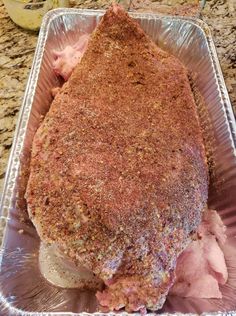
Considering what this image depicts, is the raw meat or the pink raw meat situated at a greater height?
the pink raw meat

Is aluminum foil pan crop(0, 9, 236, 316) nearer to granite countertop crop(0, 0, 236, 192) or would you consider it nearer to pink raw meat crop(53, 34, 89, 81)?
pink raw meat crop(53, 34, 89, 81)

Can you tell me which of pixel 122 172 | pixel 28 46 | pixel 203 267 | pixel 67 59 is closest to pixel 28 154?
pixel 122 172

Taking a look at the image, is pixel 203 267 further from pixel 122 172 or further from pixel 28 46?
pixel 28 46

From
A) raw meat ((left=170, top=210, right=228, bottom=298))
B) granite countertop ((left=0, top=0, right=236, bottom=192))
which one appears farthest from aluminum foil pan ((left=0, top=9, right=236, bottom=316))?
granite countertop ((left=0, top=0, right=236, bottom=192))

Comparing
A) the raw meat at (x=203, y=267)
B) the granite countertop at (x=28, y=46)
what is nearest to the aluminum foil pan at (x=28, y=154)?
the raw meat at (x=203, y=267)

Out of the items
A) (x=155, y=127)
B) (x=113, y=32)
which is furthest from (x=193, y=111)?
(x=113, y=32)

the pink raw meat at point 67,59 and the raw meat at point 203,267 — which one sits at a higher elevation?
the pink raw meat at point 67,59

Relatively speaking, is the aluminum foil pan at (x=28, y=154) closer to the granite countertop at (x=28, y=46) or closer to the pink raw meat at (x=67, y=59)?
the pink raw meat at (x=67, y=59)
